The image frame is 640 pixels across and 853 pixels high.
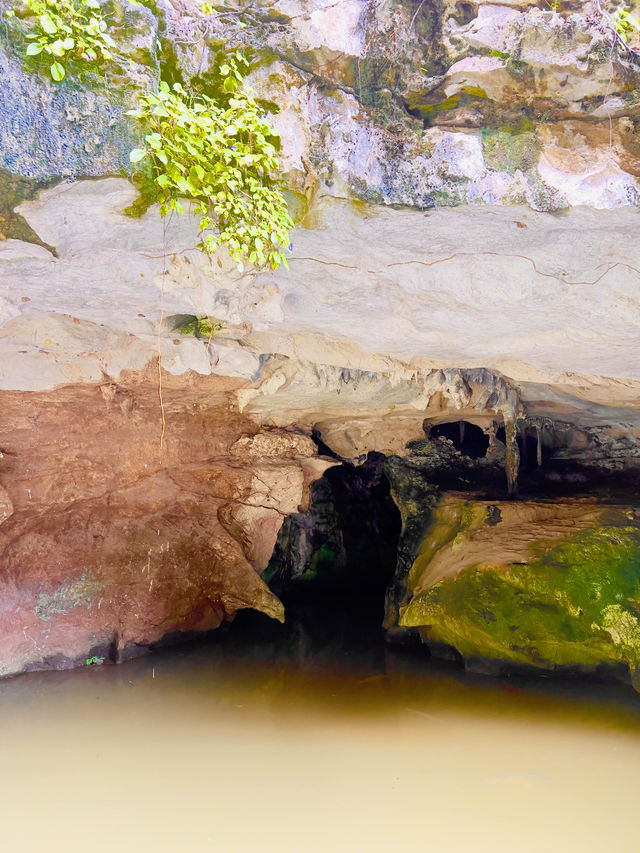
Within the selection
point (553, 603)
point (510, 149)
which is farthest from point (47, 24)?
point (553, 603)

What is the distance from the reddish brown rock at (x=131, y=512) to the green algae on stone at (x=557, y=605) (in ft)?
8.71

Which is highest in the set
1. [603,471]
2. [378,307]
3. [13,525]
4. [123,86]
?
[123,86]

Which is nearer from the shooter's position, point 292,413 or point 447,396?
point 447,396

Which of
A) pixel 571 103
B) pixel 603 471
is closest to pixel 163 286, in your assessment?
pixel 571 103

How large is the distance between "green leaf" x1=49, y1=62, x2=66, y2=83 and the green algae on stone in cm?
580

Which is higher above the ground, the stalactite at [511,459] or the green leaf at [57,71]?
the green leaf at [57,71]

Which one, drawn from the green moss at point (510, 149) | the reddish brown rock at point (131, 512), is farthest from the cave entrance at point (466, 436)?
the green moss at point (510, 149)

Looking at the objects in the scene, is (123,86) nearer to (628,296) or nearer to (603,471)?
(628,296)

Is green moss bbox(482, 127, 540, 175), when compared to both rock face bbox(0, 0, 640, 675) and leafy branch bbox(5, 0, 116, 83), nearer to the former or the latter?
rock face bbox(0, 0, 640, 675)

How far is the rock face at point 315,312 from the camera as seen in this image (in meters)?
3.00

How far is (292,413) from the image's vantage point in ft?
24.9

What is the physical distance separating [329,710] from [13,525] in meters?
3.86

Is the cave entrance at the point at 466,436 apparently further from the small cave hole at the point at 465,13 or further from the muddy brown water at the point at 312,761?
the small cave hole at the point at 465,13

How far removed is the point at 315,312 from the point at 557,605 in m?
3.97
